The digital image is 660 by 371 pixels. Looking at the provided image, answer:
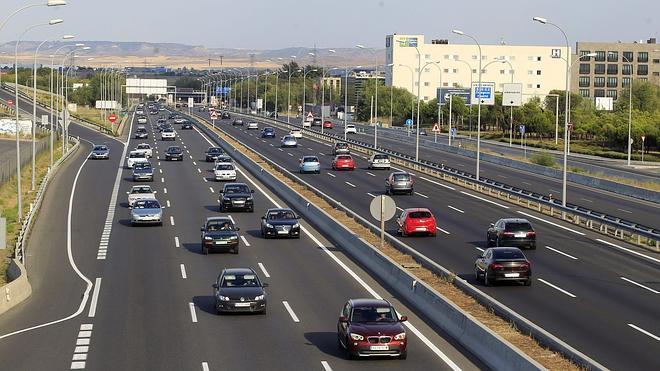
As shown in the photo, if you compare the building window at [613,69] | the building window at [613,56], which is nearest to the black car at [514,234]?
the building window at [613,56]

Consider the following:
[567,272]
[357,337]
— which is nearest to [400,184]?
[567,272]

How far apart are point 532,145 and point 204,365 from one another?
115 m

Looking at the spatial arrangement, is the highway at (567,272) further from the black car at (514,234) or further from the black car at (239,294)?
the black car at (239,294)

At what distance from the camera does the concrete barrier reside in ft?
99.3

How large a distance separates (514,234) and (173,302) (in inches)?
600

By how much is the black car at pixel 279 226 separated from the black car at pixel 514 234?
27.1 ft

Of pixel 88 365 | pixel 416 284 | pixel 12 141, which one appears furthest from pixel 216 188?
pixel 12 141

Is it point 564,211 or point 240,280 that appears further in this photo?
point 564,211

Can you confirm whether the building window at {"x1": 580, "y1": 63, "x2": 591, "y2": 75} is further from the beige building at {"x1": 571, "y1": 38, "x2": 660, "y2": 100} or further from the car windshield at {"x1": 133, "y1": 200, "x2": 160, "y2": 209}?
the car windshield at {"x1": 133, "y1": 200, "x2": 160, "y2": 209}

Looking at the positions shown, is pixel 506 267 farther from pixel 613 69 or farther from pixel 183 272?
pixel 613 69

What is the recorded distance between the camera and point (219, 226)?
4153 centimetres

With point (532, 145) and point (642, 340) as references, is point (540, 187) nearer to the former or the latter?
point (642, 340)

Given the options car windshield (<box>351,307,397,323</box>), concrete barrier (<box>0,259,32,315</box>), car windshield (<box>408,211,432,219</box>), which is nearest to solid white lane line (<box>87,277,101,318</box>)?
concrete barrier (<box>0,259,32,315</box>)

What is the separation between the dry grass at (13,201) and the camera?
42438 millimetres
